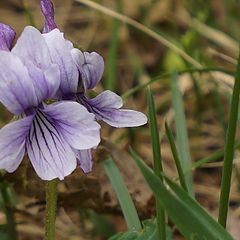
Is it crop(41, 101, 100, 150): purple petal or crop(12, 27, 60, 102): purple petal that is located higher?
crop(12, 27, 60, 102): purple petal

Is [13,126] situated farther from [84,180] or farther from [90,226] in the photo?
[90,226]

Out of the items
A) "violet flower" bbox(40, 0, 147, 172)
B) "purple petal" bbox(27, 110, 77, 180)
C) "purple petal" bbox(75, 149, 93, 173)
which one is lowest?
"purple petal" bbox(75, 149, 93, 173)

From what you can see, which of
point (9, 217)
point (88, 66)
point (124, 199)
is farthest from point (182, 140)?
point (88, 66)

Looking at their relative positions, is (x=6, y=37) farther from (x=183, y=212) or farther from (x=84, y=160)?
(x=183, y=212)

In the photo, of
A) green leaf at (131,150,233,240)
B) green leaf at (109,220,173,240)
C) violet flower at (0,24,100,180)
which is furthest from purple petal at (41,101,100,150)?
green leaf at (109,220,173,240)

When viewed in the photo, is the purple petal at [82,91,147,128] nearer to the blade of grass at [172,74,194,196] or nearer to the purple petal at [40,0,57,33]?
the purple petal at [40,0,57,33]

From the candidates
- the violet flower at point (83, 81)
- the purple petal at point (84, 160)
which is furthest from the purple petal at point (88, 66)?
the purple petal at point (84, 160)
